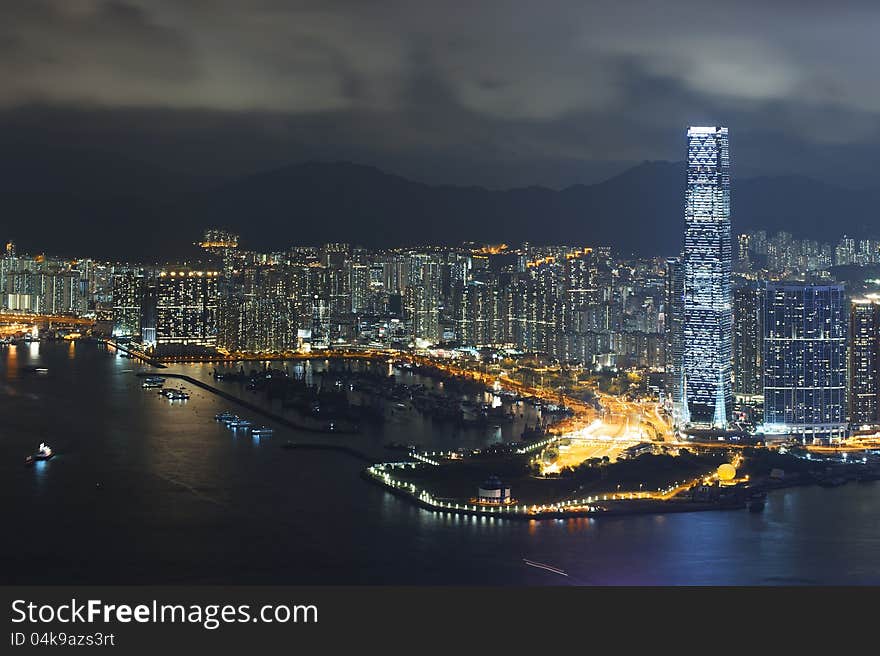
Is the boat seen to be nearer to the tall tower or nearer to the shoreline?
the shoreline

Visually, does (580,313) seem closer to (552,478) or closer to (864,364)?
(864,364)

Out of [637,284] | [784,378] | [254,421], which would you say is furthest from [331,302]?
[784,378]

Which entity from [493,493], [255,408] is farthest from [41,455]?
[493,493]

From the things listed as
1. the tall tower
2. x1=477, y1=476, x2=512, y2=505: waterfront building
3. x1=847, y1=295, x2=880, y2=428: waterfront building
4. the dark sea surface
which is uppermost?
the tall tower

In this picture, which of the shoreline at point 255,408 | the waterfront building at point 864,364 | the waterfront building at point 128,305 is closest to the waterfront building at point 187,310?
the waterfront building at point 128,305

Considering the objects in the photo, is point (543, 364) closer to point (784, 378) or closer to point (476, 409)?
point (476, 409)

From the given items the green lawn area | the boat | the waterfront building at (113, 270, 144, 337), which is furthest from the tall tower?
the waterfront building at (113, 270, 144, 337)
